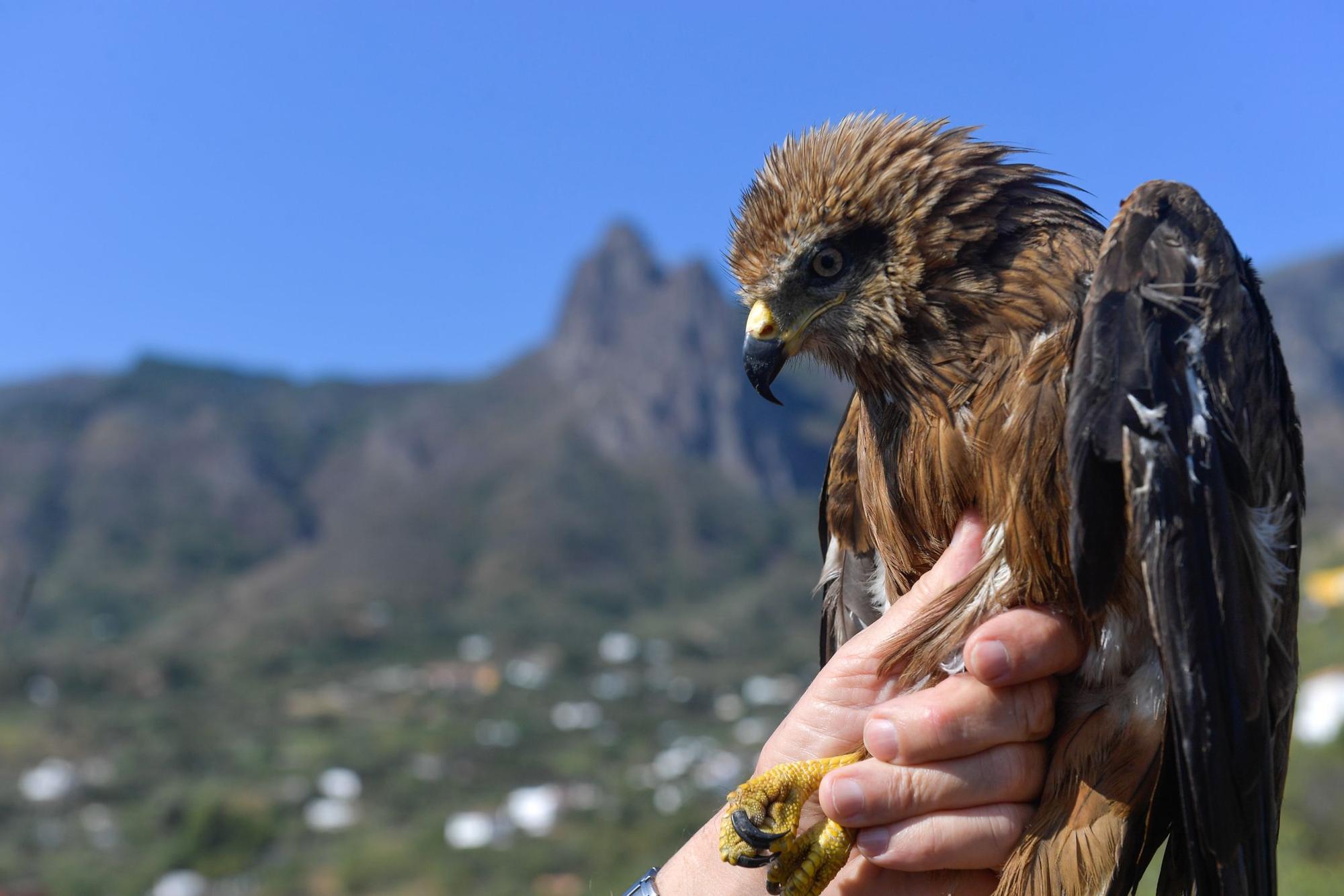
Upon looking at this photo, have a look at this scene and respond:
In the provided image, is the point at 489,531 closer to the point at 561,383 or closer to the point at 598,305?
the point at 561,383

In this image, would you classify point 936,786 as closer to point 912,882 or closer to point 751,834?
point 912,882

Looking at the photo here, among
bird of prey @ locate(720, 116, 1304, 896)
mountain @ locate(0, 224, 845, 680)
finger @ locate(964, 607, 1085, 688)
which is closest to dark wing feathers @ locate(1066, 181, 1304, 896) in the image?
bird of prey @ locate(720, 116, 1304, 896)

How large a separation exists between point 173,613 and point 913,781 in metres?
118

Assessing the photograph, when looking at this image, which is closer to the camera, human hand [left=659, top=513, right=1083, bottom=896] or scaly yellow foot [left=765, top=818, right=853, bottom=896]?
human hand [left=659, top=513, right=1083, bottom=896]

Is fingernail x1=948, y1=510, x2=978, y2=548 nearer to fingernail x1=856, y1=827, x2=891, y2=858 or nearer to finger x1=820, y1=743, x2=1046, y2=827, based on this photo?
finger x1=820, y1=743, x2=1046, y2=827

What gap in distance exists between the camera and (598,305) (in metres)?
171

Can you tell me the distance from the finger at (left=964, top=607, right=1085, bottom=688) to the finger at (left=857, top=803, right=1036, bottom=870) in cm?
46

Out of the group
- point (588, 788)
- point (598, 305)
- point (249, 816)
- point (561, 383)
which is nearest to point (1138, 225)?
point (249, 816)

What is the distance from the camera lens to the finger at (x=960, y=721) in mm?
3410

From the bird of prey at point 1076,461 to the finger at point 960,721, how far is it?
0.40 ft

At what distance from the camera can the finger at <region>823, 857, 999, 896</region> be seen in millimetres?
3631

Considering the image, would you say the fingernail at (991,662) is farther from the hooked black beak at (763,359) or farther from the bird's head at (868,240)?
the hooked black beak at (763,359)

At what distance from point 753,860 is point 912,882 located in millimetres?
527

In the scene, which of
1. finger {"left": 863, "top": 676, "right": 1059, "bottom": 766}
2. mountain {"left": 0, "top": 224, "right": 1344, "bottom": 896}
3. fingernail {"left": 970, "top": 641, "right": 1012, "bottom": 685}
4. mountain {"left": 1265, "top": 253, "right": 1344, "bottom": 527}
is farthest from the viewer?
mountain {"left": 1265, "top": 253, "right": 1344, "bottom": 527}
